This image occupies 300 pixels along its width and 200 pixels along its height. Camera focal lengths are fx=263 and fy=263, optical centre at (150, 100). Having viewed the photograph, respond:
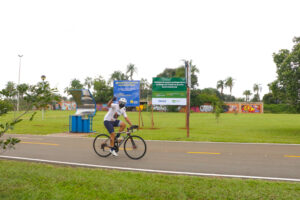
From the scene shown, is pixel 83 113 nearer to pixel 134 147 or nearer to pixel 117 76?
pixel 134 147

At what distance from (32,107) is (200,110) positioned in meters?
73.2

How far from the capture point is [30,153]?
863cm

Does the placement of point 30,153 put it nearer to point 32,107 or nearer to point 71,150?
point 71,150

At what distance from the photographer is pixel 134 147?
771 centimetres

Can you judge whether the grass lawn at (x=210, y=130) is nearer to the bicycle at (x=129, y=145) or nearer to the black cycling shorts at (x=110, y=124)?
the black cycling shorts at (x=110, y=124)

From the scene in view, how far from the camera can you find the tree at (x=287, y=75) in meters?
16.6

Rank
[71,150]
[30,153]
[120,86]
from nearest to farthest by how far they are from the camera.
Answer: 1. [30,153]
2. [71,150]
3. [120,86]

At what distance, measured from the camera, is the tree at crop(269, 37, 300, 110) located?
54.4ft

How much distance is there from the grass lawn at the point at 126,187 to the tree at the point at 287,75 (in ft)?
43.8

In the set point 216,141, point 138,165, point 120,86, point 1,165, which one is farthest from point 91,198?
point 120,86

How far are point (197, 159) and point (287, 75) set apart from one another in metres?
12.0

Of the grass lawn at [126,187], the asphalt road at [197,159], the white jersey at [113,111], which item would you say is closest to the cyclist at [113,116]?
the white jersey at [113,111]

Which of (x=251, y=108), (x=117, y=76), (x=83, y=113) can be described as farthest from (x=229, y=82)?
(x=83, y=113)

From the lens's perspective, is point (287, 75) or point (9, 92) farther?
point (287, 75)
